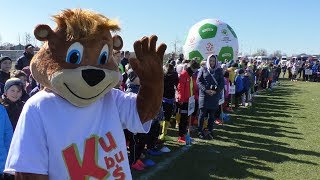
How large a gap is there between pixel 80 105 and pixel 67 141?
0.22 m

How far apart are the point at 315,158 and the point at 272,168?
1396 millimetres

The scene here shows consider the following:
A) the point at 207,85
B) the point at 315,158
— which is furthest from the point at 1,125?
the point at 315,158

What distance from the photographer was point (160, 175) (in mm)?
6051

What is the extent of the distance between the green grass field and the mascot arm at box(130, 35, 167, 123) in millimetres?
3673

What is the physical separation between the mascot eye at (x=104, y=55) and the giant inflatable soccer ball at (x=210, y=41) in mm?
12640

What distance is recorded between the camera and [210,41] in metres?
15.0

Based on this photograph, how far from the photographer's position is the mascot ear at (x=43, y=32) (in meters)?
2.22

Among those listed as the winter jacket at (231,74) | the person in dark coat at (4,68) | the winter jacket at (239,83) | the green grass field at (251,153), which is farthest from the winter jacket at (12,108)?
the winter jacket at (239,83)

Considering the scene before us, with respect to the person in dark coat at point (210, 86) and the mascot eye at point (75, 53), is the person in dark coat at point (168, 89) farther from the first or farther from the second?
the mascot eye at point (75, 53)

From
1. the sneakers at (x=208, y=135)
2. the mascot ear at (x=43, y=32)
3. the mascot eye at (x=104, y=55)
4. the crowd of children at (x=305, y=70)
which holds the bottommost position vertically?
the sneakers at (x=208, y=135)

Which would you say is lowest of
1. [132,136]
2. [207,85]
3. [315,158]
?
[315,158]

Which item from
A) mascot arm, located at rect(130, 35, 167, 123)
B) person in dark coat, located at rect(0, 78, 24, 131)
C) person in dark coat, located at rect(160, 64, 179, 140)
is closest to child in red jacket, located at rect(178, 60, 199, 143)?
person in dark coat, located at rect(160, 64, 179, 140)

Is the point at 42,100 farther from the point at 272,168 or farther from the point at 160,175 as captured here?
the point at 272,168

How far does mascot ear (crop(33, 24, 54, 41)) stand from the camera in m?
2.22
